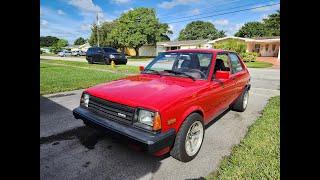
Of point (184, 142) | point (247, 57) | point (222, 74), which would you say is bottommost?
point (184, 142)

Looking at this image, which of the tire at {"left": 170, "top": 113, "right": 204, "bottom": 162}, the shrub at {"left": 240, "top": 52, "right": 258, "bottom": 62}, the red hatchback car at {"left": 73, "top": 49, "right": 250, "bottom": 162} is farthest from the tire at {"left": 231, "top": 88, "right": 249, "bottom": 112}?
the shrub at {"left": 240, "top": 52, "right": 258, "bottom": 62}

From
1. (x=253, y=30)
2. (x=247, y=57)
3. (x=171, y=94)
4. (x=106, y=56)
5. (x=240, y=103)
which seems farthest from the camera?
(x=253, y=30)

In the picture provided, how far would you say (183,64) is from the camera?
4.71 meters

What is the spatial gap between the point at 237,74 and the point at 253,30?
6959 cm

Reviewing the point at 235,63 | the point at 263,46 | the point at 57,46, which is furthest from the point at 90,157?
the point at 57,46

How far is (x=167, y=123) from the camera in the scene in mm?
3096

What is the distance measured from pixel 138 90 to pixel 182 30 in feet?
295

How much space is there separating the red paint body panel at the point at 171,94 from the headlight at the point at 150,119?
6cm

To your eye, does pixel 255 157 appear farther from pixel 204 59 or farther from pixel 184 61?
pixel 184 61

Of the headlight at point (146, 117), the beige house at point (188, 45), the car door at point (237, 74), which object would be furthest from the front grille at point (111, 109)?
the beige house at point (188, 45)

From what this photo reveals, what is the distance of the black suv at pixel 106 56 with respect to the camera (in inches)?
851

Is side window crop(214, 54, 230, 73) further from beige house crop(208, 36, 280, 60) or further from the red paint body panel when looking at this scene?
beige house crop(208, 36, 280, 60)

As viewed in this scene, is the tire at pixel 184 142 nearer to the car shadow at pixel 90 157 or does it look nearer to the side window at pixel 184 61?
A: the car shadow at pixel 90 157
